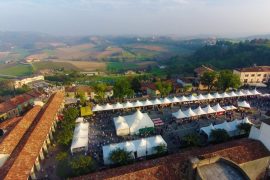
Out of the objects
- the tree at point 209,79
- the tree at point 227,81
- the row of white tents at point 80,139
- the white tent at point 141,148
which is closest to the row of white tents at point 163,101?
the tree at point 227,81

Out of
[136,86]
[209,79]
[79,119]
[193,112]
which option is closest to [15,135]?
[79,119]

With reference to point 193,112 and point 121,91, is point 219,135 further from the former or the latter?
point 121,91

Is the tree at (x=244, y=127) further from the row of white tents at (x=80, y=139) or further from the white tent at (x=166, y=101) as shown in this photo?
the row of white tents at (x=80, y=139)

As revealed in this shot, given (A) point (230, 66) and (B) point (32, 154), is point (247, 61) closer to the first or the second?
(A) point (230, 66)

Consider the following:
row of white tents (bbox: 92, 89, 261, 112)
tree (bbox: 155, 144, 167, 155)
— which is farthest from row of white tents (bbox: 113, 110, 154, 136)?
→ row of white tents (bbox: 92, 89, 261, 112)

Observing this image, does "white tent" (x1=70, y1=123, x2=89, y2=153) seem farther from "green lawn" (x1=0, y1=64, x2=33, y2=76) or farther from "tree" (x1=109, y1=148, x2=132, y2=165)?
"green lawn" (x1=0, y1=64, x2=33, y2=76)

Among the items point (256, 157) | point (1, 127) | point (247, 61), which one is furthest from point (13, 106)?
point (247, 61)
